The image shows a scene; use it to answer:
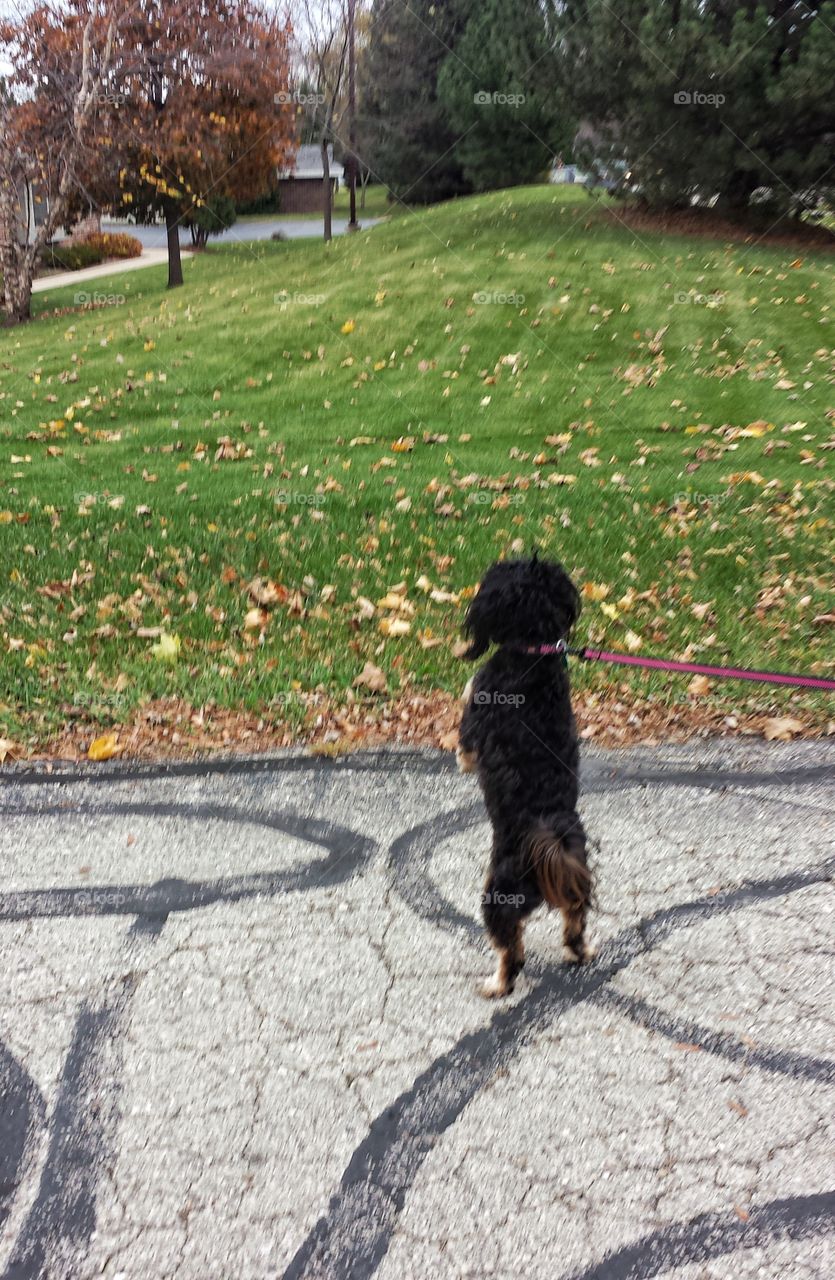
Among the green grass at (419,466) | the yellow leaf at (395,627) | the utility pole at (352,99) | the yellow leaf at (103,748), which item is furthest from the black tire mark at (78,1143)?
the utility pole at (352,99)

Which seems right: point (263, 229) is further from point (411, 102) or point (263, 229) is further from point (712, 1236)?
point (712, 1236)

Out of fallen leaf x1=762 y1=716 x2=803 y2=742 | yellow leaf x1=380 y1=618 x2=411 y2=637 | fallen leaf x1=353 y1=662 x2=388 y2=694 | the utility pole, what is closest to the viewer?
fallen leaf x1=762 y1=716 x2=803 y2=742

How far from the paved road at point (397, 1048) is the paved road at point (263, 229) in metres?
29.5

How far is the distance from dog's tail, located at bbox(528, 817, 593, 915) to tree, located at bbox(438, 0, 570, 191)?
15.9m

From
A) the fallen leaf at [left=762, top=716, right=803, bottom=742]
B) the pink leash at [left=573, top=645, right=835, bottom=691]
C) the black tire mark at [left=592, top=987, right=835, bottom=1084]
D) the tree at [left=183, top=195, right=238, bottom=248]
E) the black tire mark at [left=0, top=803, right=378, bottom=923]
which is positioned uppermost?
the tree at [left=183, top=195, right=238, bottom=248]

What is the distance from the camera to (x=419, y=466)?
9.02 m

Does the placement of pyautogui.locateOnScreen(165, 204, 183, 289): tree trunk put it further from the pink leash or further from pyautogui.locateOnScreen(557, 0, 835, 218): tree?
the pink leash

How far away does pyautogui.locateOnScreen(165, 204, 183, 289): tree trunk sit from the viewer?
74.6ft

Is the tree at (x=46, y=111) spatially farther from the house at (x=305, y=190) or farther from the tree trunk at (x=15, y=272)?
the house at (x=305, y=190)

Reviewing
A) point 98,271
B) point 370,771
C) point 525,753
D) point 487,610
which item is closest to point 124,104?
point 98,271

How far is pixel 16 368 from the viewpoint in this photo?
1410cm

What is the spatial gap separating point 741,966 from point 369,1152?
1595mm

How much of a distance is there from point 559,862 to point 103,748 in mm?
3064

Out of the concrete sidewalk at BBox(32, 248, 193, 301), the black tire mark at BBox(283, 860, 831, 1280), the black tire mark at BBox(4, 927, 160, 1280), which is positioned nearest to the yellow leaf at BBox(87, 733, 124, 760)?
the black tire mark at BBox(4, 927, 160, 1280)
